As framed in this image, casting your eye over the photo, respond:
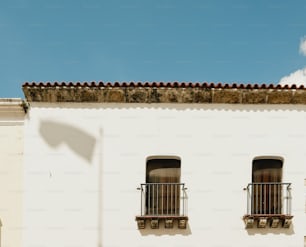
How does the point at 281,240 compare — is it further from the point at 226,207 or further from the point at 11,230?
the point at 11,230

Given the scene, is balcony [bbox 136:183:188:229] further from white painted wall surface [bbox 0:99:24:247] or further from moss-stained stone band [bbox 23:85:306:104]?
white painted wall surface [bbox 0:99:24:247]

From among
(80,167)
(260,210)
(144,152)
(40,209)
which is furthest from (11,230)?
(260,210)

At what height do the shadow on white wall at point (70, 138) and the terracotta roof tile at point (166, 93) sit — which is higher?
the terracotta roof tile at point (166, 93)

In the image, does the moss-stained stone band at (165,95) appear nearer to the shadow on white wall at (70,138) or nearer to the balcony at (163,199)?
the shadow on white wall at (70,138)

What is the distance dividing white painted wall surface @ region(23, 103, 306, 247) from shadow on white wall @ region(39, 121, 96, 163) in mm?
24

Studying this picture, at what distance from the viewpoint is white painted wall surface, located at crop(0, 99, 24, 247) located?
7.25 m

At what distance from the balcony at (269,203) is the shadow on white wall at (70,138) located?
3.96 metres

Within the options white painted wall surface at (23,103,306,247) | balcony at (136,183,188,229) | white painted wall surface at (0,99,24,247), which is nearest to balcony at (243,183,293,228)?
white painted wall surface at (23,103,306,247)

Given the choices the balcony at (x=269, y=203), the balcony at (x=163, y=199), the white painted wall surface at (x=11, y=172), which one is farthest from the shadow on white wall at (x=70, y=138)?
the balcony at (x=269, y=203)

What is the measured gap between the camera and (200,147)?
7527 mm

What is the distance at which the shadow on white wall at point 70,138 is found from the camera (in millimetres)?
7418

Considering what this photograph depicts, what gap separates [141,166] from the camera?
24.4 feet

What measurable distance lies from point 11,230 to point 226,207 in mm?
5135

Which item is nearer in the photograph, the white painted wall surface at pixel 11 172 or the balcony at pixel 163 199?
the white painted wall surface at pixel 11 172
